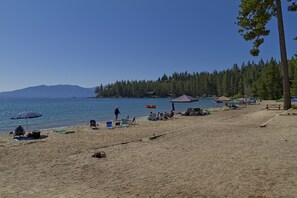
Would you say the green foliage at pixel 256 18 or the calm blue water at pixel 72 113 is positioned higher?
the green foliage at pixel 256 18

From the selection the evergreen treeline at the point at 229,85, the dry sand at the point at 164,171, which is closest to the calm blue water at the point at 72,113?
the evergreen treeline at the point at 229,85

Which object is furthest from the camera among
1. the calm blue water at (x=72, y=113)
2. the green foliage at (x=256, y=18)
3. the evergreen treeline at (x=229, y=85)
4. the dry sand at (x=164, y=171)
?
the evergreen treeline at (x=229, y=85)

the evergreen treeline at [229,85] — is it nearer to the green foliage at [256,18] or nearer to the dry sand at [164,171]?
the green foliage at [256,18]

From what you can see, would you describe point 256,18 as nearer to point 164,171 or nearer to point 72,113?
point 164,171

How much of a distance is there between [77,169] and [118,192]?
256 cm

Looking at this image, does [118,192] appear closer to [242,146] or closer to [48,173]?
[48,173]

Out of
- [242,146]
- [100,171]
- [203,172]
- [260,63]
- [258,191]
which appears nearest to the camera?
[258,191]

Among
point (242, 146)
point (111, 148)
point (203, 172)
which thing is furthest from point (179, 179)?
point (111, 148)

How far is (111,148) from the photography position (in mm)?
10898

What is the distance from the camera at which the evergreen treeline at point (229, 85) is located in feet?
234

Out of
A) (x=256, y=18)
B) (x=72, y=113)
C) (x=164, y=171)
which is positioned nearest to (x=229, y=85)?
(x=72, y=113)

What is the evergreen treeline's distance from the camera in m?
71.2

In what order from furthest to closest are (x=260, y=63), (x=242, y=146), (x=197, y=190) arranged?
1. (x=260, y=63)
2. (x=242, y=146)
3. (x=197, y=190)

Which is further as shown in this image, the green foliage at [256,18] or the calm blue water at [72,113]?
the calm blue water at [72,113]
